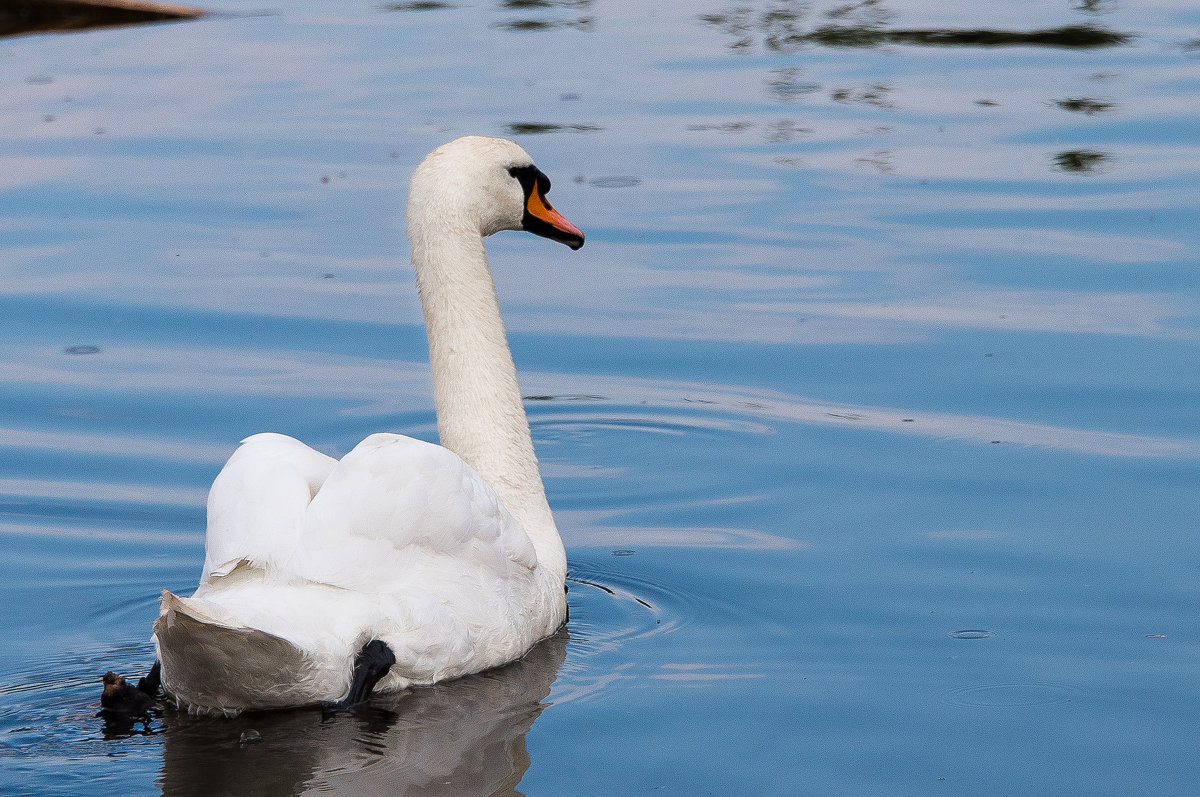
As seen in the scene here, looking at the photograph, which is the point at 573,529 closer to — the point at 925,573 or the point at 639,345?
the point at 925,573

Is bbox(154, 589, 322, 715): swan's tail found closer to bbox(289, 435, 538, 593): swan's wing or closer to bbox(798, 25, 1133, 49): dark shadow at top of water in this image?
bbox(289, 435, 538, 593): swan's wing

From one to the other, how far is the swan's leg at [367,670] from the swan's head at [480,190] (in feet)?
6.82

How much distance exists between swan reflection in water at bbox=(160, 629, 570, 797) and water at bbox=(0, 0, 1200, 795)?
0.6 inches

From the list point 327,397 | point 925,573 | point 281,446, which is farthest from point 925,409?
point 281,446

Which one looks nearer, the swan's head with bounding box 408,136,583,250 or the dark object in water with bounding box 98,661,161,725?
the dark object in water with bounding box 98,661,161,725

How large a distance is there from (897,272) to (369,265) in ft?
10.1

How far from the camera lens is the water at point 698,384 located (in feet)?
17.2

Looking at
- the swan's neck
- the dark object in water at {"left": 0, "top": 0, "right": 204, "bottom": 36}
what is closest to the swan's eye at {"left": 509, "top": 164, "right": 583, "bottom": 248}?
the swan's neck

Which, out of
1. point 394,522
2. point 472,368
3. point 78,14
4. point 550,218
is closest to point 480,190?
point 550,218

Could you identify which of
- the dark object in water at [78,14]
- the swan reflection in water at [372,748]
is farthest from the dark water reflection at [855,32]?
the swan reflection in water at [372,748]

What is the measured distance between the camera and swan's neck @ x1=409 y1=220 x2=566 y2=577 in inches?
266

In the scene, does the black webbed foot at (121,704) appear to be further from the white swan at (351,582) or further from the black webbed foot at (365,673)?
the black webbed foot at (365,673)

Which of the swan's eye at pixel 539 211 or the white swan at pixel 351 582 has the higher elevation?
the swan's eye at pixel 539 211

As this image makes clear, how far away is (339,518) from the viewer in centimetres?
540
